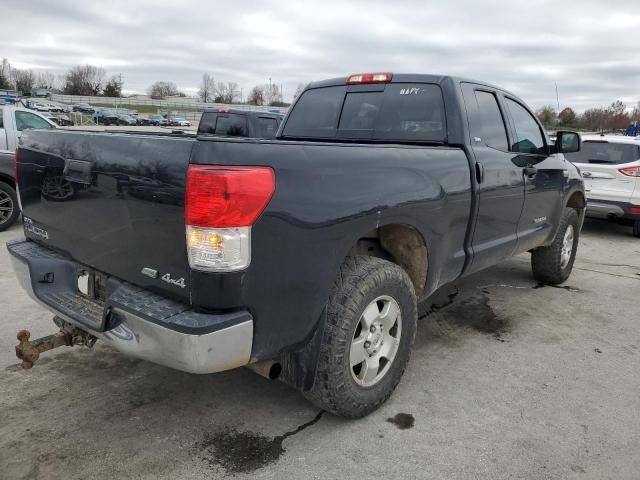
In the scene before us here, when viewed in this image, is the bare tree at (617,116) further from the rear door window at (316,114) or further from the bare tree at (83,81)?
the bare tree at (83,81)

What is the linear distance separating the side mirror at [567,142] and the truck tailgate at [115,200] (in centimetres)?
384

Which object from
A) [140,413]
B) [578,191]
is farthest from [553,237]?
[140,413]

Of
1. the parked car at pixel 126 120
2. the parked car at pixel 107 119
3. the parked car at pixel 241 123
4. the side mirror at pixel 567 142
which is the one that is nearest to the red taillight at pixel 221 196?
the side mirror at pixel 567 142

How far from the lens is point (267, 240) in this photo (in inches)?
87.6

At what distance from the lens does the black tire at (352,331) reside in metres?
2.63

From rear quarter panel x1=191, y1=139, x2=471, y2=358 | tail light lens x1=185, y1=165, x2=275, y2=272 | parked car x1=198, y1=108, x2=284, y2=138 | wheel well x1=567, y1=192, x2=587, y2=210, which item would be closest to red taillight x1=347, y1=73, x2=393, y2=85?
rear quarter panel x1=191, y1=139, x2=471, y2=358

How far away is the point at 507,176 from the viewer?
406 cm

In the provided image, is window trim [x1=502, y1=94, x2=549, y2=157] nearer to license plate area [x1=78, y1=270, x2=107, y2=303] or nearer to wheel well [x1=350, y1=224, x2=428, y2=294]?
wheel well [x1=350, y1=224, x2=428, y2=294]

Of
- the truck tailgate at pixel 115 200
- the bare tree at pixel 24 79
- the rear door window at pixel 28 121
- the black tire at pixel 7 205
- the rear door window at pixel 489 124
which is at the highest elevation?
the bare tree at pixel 24 79

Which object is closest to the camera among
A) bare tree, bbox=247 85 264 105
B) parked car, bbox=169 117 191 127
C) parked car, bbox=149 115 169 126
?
parked car, bbox=149 115 169 126

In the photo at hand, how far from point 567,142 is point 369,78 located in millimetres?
2146

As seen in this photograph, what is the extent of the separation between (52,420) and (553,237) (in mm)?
4685

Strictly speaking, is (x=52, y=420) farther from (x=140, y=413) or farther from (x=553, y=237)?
(x=553, y=237)

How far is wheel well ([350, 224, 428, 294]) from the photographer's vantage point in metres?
3.17
